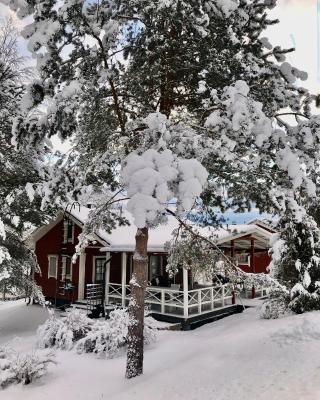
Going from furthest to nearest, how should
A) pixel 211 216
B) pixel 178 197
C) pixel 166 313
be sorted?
1. pixel 166 313
2. pixel 211 216
3. pixel 178 197

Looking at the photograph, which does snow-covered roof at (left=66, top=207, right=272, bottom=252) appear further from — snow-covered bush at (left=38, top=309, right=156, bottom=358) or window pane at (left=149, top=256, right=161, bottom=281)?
snow-covered bush at (left=38, top=309, right=156, bottom=358)

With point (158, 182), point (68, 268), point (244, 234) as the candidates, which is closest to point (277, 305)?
point (244, 234)

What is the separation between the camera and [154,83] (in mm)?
9742

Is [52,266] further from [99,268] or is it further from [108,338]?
[108,338]

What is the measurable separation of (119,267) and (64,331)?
10.4 metres

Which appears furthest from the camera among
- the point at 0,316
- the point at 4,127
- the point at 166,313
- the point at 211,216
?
the point at 0,316

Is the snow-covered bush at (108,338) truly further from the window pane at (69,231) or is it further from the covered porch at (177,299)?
the window pane at (69,231)

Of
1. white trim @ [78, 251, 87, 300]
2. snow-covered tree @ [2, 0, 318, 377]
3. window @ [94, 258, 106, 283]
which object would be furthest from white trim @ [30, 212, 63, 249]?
snow-covered tree @ [2, 0, 318, 377]

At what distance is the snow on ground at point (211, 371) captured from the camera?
786 cm

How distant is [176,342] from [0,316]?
14156mm

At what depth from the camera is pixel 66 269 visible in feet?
83.8

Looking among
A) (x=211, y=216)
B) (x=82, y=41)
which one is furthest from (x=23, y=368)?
(x=82, y=41)

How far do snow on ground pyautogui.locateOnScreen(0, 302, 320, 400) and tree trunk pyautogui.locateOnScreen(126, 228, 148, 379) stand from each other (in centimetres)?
37

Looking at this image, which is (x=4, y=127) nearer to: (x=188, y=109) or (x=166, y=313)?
(x=188, y=109)
